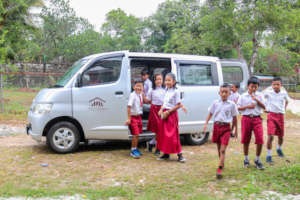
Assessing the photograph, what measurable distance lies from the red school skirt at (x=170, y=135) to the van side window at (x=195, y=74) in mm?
1572

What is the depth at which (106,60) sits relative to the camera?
6633mm

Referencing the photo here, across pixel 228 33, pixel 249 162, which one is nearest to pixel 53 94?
pixel 249 162

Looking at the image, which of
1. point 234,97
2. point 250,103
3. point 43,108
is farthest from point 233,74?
point 43,108

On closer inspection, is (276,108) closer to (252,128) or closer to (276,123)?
(276,123)

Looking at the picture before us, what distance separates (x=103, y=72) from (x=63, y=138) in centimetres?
165

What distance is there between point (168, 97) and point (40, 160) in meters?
2.78

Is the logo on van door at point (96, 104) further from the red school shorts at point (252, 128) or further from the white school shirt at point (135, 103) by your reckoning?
the red school shorts at point (252, 128)

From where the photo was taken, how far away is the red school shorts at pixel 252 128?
17.6ft

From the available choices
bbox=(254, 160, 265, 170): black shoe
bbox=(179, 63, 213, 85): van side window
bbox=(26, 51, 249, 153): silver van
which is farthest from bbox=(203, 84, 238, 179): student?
bbox=(179, 63, 213, 85): van side window

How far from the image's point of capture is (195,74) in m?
7.38

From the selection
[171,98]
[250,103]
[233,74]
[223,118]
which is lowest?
[223,118]

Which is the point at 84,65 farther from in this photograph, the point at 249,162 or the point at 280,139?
the point at 280,139

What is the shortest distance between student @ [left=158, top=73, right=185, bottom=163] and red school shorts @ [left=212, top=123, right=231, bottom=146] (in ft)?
3.04

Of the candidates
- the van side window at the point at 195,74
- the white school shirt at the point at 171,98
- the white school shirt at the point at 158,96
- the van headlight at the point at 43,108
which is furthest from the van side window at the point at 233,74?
the van headlight at the point at 43,108
